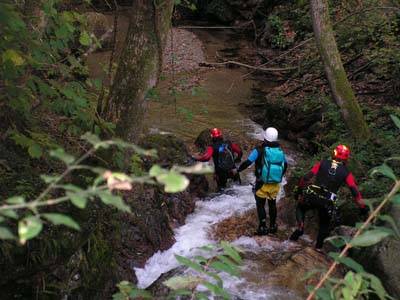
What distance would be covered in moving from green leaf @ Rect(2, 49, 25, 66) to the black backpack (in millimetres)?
5980

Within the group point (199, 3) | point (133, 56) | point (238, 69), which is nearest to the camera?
point (133, 56)

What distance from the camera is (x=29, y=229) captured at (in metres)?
1.19

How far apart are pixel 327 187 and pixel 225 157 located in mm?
3045

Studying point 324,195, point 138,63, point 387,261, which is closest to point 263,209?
point 324,195

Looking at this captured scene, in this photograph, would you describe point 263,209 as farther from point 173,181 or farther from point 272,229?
point 173,181

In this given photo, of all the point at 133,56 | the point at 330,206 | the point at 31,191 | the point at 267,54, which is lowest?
the point at 330,206

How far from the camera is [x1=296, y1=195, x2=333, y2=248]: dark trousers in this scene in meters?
6.51

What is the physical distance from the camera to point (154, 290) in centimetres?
545

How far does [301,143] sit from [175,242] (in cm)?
550

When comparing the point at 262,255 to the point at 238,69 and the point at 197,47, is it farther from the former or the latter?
the point at 197,47

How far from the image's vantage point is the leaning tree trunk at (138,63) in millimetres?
4332

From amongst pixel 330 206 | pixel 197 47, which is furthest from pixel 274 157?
pixel 197 47

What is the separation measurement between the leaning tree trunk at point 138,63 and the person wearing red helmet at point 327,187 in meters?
2.97

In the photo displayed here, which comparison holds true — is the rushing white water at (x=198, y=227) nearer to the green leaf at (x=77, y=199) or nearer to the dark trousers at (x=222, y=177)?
the dark trousers at (x=222, y=177)
